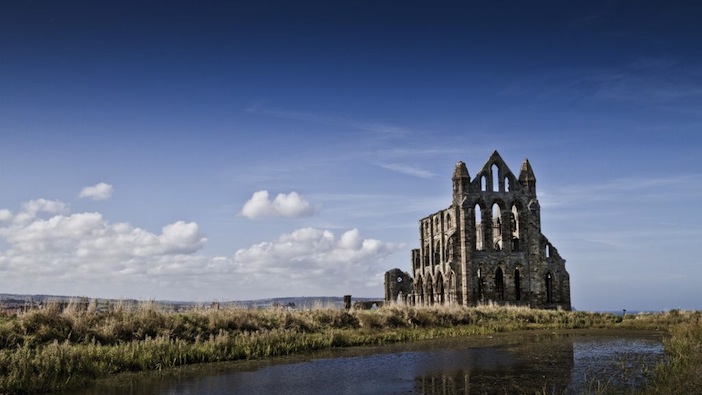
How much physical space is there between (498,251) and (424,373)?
3949cm

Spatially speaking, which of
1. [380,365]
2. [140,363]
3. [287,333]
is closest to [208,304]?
[287,333]

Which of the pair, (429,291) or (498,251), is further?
(429,291)

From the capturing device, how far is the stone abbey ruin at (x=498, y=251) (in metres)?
53.7

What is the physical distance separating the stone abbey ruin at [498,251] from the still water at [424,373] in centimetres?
2913

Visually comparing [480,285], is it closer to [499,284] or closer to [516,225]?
[499,284]

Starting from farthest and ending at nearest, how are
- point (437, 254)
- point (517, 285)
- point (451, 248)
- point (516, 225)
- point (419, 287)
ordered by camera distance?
point (419, 287)
point (437, 254)
point (516, 225)
point (517, 285)
point (451, 248)

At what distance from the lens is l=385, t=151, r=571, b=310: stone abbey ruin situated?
5372 centimetres

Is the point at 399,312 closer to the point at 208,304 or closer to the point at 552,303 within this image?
the point at 208,304

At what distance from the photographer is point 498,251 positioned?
5525cm

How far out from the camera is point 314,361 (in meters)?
20.6

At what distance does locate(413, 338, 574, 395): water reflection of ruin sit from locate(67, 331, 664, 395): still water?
2 cm

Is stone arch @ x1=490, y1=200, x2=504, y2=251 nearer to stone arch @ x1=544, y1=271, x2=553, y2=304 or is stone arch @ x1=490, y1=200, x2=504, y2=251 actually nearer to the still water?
stone arch @ x1=544, y1=271, x2=553, y2=304

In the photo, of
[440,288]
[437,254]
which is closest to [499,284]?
[440,288]

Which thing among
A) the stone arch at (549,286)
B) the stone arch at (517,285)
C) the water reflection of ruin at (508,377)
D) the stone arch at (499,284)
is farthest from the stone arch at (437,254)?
the water reflection of ruin at (508,377)
